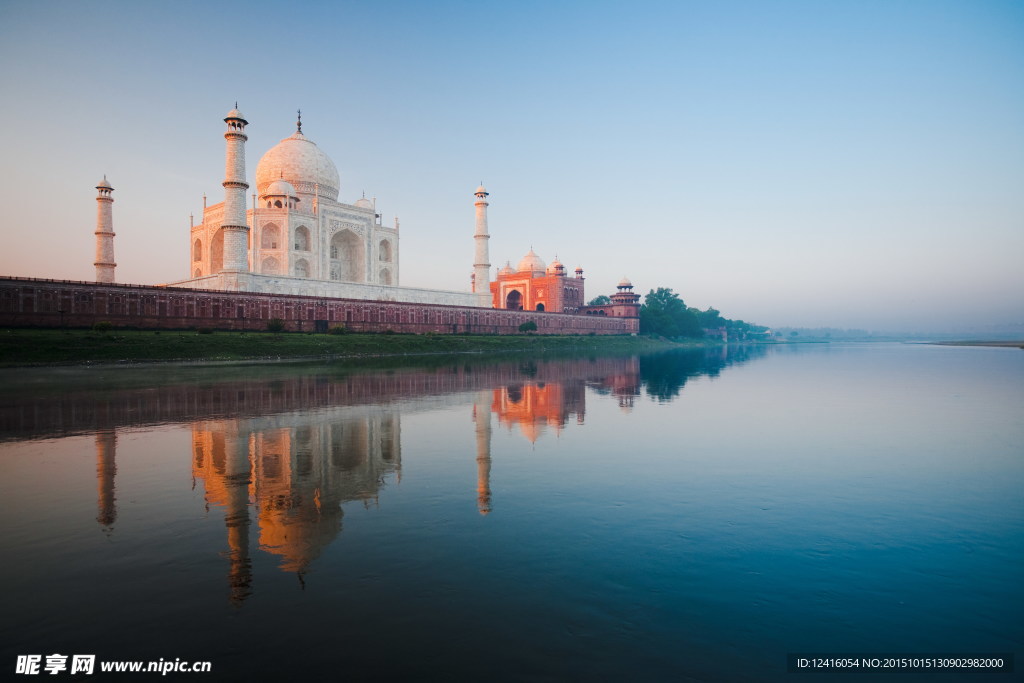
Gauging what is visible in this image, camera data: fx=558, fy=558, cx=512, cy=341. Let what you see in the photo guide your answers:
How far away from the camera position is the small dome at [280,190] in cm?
4319

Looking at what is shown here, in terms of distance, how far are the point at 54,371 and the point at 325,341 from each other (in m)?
13.8

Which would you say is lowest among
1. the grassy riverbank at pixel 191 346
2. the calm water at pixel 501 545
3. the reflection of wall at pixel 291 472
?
the calm water at pixel 501 545

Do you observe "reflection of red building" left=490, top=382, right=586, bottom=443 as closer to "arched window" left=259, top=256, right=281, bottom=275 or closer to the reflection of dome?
"arched window" left=259, top=256, right=281, bottom=275

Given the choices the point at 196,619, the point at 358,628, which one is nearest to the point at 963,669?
the point at 358,628

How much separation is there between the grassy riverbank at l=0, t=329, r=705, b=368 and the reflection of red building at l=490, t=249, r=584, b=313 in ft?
89.4

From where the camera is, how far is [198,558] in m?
4.11

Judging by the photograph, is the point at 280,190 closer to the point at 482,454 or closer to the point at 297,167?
the point at 297,167

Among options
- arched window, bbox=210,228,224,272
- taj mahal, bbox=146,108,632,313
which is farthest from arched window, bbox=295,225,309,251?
arched window, bbox=210,228,224,272

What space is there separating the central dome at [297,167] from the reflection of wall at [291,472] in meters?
40.5

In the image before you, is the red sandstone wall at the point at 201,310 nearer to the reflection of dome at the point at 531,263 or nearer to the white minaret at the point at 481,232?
the white minaret at the point at 481,232

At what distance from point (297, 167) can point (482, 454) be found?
4458 centimetres

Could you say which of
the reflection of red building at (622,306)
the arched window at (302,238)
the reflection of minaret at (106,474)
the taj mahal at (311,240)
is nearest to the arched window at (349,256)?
the taj mahal at (311,240)

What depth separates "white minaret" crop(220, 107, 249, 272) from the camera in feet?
110

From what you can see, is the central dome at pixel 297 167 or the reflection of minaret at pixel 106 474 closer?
the reflection of minaret at pixel 106 474
